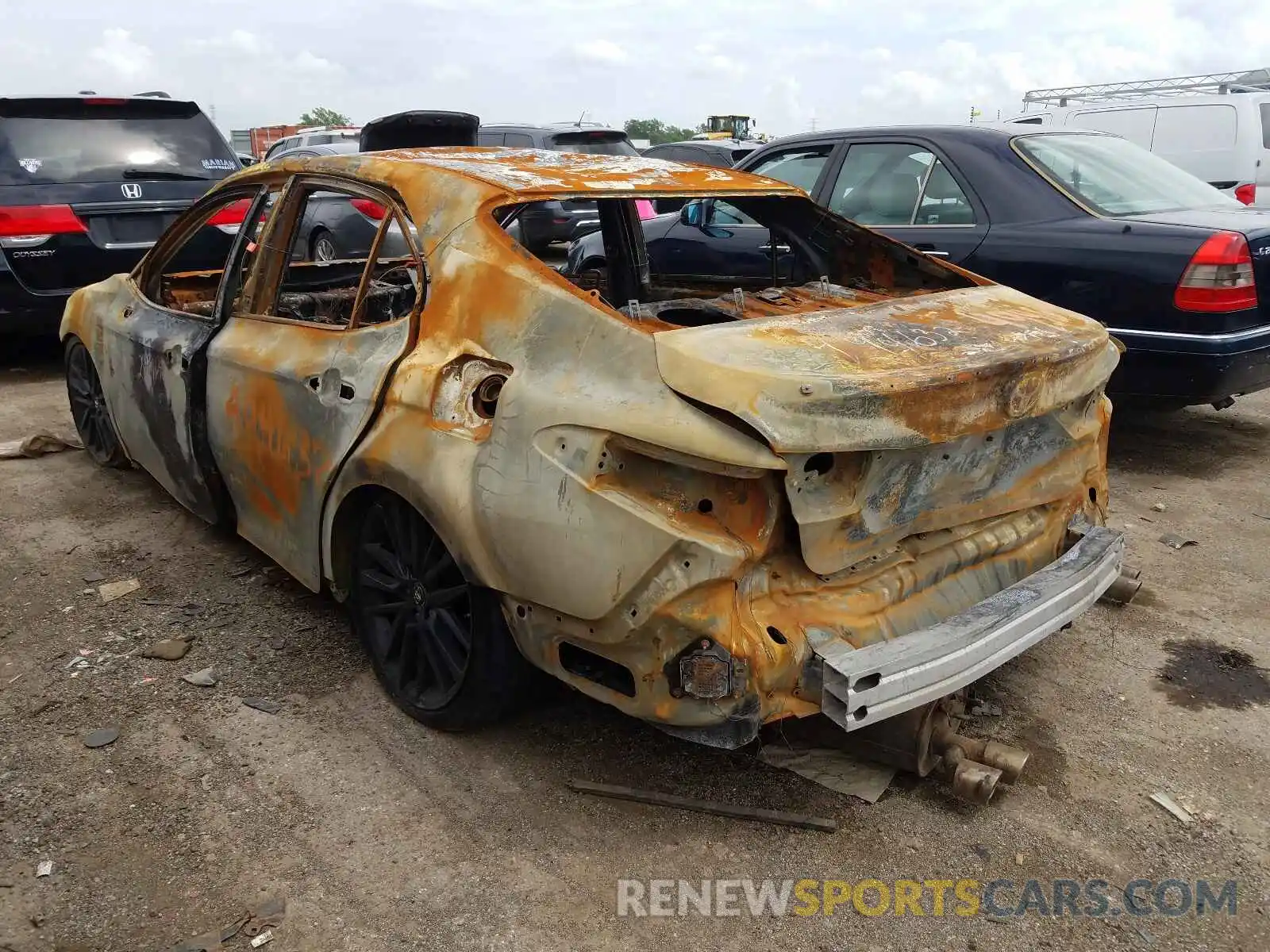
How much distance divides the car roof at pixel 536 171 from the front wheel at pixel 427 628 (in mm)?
945

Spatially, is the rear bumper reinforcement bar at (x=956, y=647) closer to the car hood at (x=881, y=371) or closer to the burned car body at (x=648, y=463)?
the burned car body at (x=648, y=463)

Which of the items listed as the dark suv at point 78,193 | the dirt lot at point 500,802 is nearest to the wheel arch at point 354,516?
the dirt lot at point 500,802

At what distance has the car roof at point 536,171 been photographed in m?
2.85

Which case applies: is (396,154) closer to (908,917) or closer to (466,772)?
(466,772)

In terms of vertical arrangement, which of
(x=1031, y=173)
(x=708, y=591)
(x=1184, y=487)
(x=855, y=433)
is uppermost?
(x=1031, y=173)

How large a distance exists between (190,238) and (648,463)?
2769mm

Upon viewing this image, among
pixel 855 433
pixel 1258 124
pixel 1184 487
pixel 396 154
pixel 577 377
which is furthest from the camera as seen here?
pixel 1258 124

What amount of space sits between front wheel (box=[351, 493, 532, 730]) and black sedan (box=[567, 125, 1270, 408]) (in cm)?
194

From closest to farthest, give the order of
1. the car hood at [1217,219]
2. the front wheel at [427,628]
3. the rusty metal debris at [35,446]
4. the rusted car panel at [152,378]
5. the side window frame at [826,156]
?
the front wheel at [427,628]
the rusted car panel at [152,378]
the car hood at [1217,219]
the rusty metal debris at [35,446]
the side window frame at [826,156]

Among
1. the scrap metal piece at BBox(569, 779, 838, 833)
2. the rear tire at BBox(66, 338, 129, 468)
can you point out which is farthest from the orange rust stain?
the rear tire at BBox(66, 338, 129, 468)

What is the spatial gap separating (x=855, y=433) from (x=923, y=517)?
0.43 meters

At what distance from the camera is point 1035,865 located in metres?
2.39

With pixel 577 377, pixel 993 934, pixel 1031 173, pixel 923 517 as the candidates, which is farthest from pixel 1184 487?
pixel 577 377

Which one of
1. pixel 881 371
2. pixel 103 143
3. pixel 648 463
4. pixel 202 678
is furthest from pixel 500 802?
pixel 103 143
